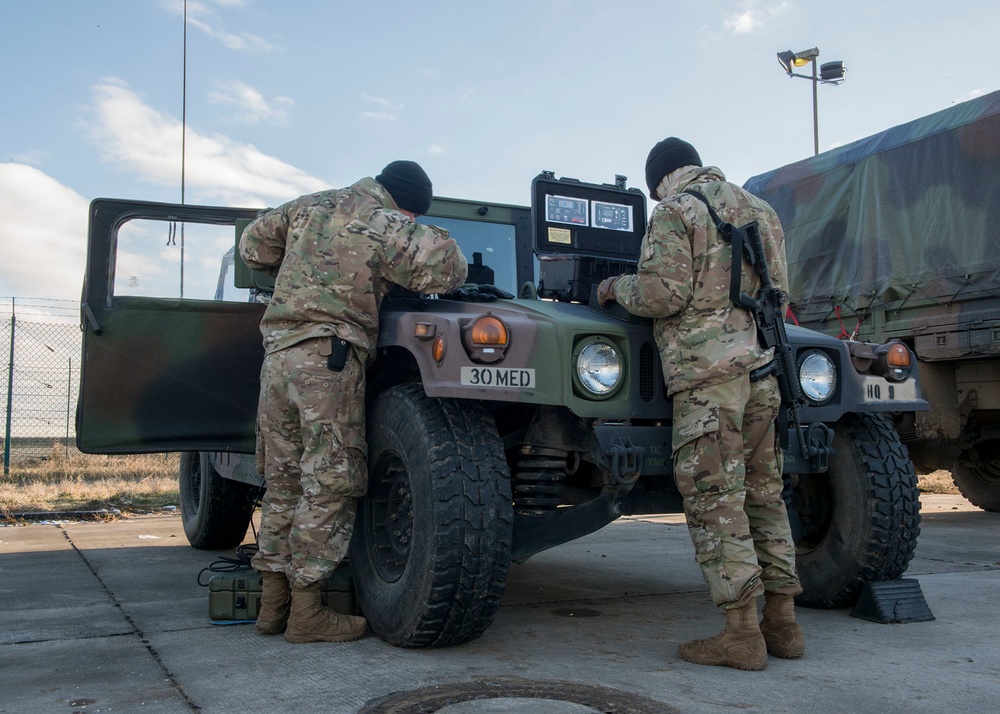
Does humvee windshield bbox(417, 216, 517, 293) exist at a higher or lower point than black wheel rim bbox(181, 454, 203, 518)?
higher

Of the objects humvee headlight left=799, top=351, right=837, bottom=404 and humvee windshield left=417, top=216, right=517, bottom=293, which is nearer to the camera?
humvee headlight left=799, top=351, right=837, bottom=404

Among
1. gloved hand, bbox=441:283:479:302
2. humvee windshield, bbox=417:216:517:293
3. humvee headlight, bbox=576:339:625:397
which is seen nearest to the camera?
humvee headlight, bbox=576:339:625:397

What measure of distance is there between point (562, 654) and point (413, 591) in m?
0.56

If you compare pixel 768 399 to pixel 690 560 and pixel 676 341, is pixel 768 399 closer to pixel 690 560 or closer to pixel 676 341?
pixel 676 341

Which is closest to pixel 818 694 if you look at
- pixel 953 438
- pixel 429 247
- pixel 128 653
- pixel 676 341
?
pixel 676 341

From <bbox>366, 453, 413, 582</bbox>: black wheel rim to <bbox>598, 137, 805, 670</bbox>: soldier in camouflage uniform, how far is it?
968 millimetres

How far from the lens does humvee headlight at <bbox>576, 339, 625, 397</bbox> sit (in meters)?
3.18

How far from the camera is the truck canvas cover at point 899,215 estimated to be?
23.6 ft

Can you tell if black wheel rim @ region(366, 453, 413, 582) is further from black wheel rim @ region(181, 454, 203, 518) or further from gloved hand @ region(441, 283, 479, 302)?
black wheel rim @ region(181, 454, 203, 518)

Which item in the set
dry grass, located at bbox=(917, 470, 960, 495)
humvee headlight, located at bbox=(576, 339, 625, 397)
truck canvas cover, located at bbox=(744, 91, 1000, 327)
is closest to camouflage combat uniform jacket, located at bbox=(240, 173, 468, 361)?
humvee headlight, located at bbox=(576, 339, 625, 397)

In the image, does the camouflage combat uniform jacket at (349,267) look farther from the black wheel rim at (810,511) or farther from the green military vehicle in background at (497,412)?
the black wheel rim at (810,511)

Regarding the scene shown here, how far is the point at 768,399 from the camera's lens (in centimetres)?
327

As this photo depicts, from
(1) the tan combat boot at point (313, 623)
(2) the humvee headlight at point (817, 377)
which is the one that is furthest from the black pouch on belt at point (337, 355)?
(2) the humvee headlight at point (817, 377)

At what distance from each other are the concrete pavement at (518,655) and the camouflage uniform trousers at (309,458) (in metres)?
0.34
